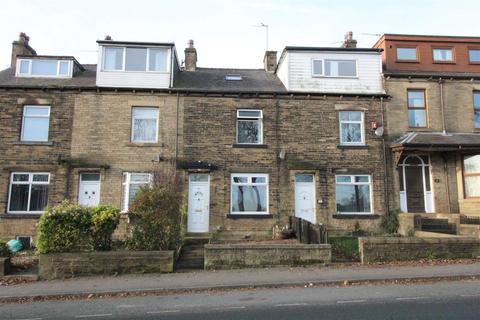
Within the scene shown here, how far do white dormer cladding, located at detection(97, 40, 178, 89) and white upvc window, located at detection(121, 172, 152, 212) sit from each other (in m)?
3.98

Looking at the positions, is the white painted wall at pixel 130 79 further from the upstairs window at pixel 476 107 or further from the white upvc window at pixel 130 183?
the upstairs window at pixel 476 107

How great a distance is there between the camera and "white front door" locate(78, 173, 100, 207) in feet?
53.8

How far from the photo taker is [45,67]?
1809 centimetres

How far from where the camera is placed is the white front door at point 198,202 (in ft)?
54.0

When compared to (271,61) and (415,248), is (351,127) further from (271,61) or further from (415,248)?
(415,248)

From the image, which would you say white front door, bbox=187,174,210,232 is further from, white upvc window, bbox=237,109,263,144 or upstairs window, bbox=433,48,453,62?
upstairs window, bbox=433,48,453,62

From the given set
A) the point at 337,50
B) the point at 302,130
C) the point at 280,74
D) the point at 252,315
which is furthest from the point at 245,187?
the point at 252,315

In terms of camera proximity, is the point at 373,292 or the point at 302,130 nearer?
the point at 373,292

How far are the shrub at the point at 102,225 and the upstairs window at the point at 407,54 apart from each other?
16.3m

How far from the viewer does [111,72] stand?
1734cm

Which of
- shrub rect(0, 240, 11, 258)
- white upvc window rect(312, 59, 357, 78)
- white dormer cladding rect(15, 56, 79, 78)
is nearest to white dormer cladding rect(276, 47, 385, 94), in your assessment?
white upvc window rect(312, 59, 357, 78)

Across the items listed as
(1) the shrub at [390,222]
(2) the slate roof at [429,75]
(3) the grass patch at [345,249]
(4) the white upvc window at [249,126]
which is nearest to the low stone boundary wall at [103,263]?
(3) the grass patch at [345,249]

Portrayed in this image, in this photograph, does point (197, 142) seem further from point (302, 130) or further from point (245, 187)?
point (302, 130)

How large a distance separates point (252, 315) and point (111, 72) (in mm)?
13972
